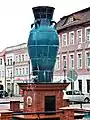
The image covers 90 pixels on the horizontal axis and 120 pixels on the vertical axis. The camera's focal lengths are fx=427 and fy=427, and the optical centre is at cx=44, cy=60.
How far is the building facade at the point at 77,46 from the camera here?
52.5 meters

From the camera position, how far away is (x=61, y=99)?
669 inches

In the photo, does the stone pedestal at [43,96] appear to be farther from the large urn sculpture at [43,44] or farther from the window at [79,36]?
the window at [79,36]

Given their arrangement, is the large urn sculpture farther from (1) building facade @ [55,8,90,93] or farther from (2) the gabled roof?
(2) the gabled roof

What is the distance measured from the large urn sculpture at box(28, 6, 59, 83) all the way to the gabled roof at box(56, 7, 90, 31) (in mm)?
34862

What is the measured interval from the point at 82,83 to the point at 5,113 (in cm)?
3953

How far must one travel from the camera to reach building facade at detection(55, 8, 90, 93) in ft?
172

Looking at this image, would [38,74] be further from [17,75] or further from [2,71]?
[2,71]

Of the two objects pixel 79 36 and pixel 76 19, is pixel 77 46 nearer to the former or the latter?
pixel 79 36

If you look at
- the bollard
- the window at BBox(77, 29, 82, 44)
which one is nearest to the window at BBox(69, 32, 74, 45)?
the window at BBox(77, 29, 82, 44)

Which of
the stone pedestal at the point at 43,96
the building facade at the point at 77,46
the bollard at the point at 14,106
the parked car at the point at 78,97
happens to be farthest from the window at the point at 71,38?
the stone pedestal at the point at 43,96

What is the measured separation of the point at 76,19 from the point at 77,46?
4173 mm

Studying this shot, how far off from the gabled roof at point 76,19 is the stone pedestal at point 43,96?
1414 inches

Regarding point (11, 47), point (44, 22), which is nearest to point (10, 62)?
point (11, 47)

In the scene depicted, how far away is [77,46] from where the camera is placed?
54.7 meters
